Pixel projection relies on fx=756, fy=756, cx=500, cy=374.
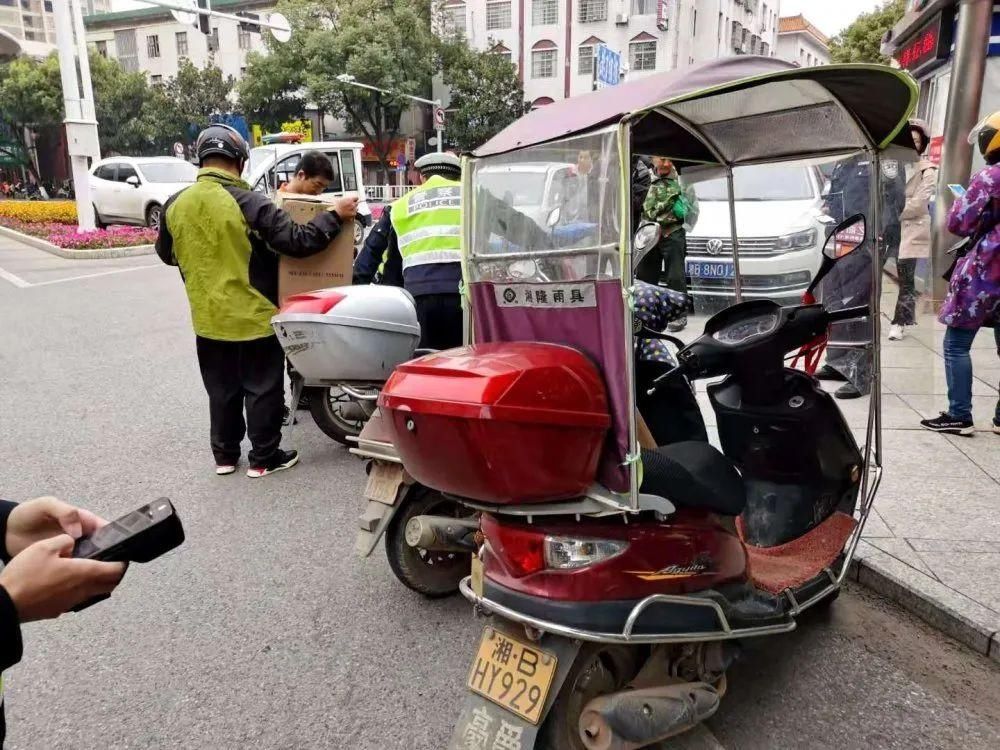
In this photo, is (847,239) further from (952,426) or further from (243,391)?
(243,391)

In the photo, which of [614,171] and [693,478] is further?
[693,478]

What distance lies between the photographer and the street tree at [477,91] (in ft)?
122

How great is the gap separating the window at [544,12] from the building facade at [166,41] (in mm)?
15676

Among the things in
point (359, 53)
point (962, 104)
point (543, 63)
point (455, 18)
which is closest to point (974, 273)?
point (962, 104)

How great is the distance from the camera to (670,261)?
756 cm

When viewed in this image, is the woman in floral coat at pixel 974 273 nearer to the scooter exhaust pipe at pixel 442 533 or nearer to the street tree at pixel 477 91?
the scooter exhaust pipe at pixel 442 533

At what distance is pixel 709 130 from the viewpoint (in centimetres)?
298

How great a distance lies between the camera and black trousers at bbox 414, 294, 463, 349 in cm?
393

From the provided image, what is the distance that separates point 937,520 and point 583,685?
2457 mm

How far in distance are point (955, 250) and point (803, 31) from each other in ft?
191

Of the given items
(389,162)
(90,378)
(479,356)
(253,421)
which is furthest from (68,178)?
(479,356)

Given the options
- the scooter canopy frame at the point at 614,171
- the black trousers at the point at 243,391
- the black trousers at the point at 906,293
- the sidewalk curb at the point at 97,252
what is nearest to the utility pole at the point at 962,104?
the black trousers at the point at 906,293

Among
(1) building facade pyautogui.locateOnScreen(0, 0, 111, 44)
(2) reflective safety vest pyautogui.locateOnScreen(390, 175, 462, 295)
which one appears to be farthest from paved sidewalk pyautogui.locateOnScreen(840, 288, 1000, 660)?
(1) building facade pyautogui.locateOnScreen(0, 0, 111, 44)

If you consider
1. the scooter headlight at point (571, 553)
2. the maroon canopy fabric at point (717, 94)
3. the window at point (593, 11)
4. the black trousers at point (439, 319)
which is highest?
the window at point (593, 11)
